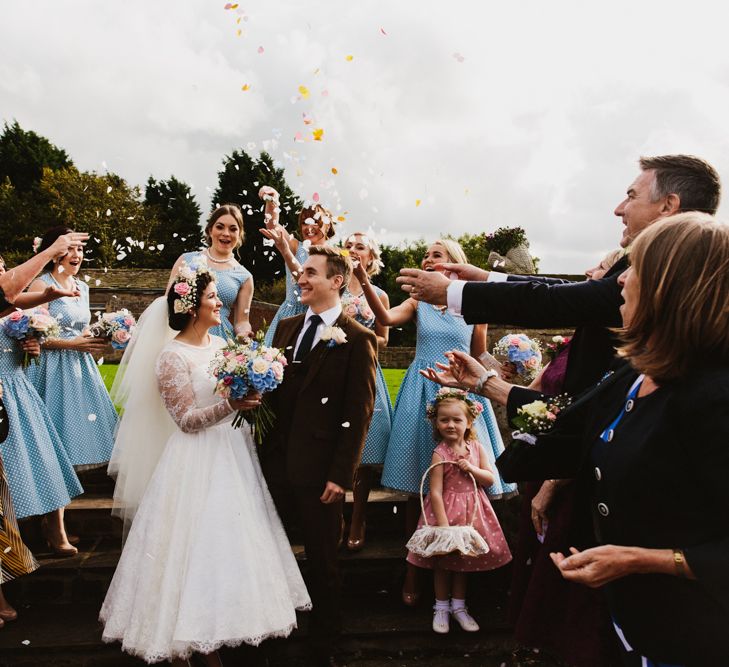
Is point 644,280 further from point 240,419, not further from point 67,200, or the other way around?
point 67,200

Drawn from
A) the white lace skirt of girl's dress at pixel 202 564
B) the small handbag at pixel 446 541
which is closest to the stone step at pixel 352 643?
the small handbag at pixel 446 541

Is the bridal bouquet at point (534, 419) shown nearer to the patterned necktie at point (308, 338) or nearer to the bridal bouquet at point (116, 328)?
the patterned necktie at point (308, 338)

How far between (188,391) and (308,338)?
871mm

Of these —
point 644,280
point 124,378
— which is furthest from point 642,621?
point 124,378

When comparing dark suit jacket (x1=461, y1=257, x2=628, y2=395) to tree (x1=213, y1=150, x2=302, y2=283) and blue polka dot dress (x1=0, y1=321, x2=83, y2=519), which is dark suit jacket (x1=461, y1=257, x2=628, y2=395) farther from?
tree (x1=213, y1=150, x2=302, y2=283)

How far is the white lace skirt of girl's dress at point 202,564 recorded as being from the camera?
10.9ft

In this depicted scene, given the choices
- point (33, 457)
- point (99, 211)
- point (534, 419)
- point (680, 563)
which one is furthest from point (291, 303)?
point (99, 211)

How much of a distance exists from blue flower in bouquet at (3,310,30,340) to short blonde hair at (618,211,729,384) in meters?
4.62

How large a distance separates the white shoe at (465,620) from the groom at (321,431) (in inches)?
36.2

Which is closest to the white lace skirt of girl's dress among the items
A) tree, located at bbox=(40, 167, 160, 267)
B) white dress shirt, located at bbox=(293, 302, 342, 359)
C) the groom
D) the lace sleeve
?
the lace sleeve

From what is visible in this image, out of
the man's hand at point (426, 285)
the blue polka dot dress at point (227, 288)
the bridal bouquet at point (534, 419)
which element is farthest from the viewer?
the blue polka dot dress at point (227, 288)

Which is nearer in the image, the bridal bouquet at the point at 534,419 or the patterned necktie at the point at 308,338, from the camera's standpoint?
the bridal bouquet at the point at 534,419

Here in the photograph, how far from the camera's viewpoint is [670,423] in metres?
1.68

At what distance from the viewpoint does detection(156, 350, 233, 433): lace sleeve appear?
374cm
